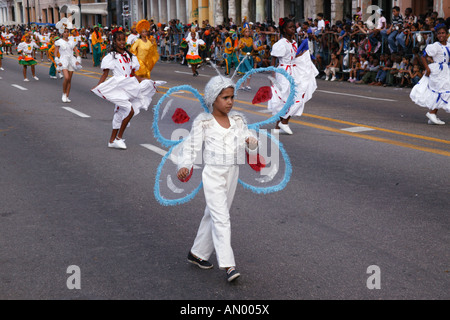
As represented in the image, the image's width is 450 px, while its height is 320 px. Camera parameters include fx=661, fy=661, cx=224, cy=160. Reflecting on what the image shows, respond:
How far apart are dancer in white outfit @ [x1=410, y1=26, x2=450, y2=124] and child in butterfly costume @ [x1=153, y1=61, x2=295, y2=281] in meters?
7.36

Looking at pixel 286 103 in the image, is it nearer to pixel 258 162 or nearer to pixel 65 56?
pixel 258 162

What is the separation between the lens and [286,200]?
264 inches

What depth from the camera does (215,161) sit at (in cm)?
457

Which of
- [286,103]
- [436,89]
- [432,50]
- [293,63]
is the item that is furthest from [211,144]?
[436,89]

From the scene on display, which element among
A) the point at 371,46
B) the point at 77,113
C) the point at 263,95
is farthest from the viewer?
the point at 371,46

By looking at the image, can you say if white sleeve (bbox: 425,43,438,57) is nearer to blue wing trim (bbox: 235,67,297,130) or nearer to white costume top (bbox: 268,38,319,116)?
white costume top (bbox: 268,38,319,116)

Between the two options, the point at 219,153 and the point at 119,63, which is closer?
the point at 219,153

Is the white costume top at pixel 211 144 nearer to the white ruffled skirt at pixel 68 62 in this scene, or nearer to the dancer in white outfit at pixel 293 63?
the dancer in white outfit at pixel 293 63

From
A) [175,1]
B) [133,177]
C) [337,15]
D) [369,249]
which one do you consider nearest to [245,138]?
[369,249]

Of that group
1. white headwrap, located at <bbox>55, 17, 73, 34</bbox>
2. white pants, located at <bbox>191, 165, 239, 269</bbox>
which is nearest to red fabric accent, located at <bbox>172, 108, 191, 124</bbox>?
white pants, located at <bbox>191, 165, 239, 269</bbox>

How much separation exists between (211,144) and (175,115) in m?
0.38

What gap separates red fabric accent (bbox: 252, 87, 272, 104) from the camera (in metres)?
5.04

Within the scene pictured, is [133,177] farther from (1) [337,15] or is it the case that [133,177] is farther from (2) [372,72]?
(1) [337,15]
